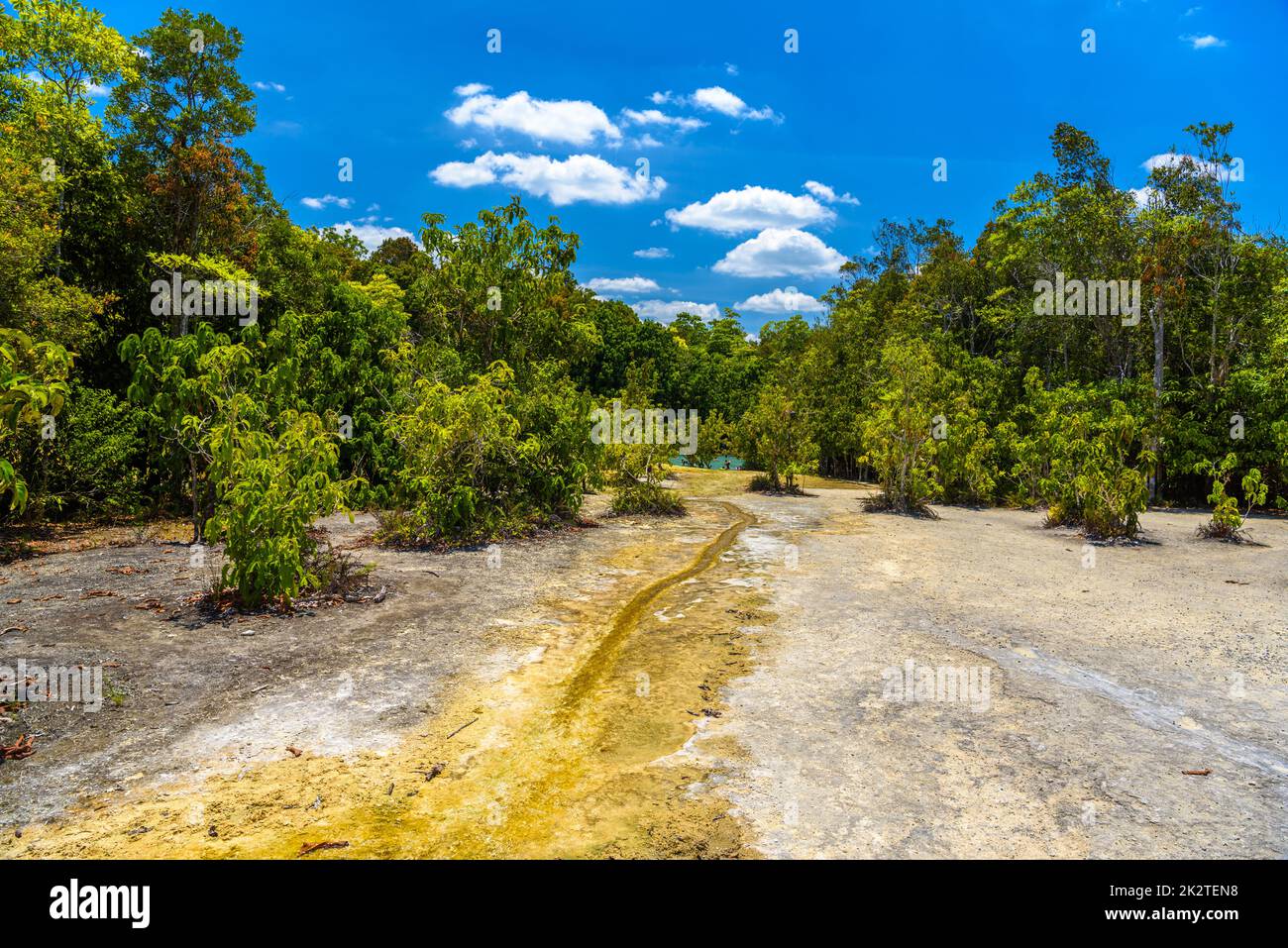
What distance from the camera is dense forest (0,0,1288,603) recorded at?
9070 millimetres

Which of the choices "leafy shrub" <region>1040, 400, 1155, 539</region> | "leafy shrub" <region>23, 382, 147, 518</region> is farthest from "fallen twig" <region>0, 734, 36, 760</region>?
"leafy shrub" <region>1040, 400, 1155, 539</region>

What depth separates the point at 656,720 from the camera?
4652 mm

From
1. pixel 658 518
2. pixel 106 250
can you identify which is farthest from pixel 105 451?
pixel 658 518

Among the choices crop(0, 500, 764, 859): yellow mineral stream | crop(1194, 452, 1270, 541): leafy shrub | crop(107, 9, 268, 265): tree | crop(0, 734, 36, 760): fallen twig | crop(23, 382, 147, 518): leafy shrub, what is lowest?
crop(0, 500, 764, 859): yellow mineral stream

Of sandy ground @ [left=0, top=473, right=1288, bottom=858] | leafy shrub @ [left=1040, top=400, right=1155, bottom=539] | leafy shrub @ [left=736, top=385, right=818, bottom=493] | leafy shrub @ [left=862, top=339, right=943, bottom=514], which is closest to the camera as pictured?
sandy ground @ [left=0, top=473, right=1288, bottom=858]

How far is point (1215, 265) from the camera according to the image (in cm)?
1919

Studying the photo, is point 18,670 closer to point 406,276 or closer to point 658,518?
point 658,518

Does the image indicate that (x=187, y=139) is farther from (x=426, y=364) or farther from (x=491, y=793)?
(x=491, y=793)

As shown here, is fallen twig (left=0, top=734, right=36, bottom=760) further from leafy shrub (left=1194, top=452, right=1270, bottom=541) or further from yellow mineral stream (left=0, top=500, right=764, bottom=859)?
leafy shrub (left=1194, top=452, right=1270, bottom=541)

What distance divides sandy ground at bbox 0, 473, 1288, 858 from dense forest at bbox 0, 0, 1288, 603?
1.52m

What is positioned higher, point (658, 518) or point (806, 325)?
point (806, 325)

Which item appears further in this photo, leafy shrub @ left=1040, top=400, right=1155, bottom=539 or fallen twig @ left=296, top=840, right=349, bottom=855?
leafy shrub @ left=1040, top=400, right=1155, bottom=539
